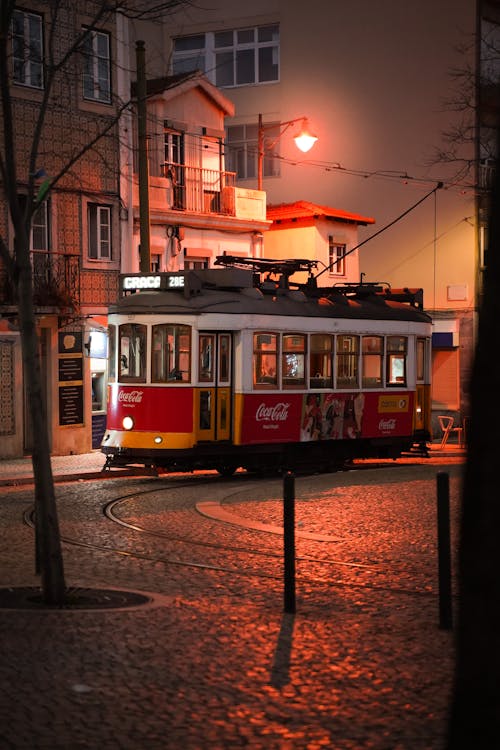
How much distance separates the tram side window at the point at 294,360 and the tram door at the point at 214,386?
4.30 ft

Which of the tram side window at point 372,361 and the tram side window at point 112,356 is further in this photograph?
the tram side window at point 372,361

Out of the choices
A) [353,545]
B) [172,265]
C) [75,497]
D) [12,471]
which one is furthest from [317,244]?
[353,545]

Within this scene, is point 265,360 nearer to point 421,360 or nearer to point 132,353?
point 132,353

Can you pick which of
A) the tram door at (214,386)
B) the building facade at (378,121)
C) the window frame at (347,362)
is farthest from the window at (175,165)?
the tram door at (214,386)

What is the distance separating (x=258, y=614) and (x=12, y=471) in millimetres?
14203

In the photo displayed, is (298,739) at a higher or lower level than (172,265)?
lower

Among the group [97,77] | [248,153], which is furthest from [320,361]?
[248,153]

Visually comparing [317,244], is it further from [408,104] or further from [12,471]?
[12,471]

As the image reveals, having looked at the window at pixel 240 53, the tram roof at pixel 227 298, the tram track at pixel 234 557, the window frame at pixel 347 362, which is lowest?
the tram track at pixel 234 557

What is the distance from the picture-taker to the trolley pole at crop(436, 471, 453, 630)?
351 inches

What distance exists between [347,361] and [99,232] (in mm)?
8337

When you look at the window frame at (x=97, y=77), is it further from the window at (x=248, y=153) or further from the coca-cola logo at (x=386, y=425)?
the window at (x=248, y=153)

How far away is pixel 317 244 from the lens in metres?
37.9

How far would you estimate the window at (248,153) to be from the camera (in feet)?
137
